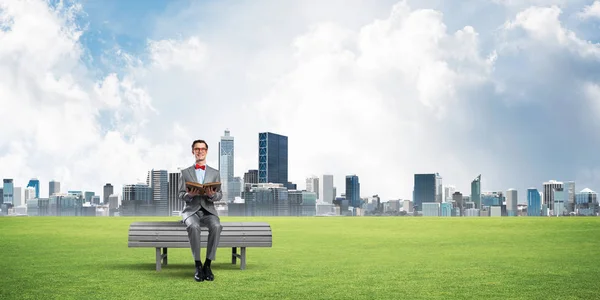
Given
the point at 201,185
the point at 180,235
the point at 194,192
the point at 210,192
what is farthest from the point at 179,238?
the point at 201,185

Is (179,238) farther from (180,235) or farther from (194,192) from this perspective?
(194,192)

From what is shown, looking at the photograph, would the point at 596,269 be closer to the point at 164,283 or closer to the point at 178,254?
the point at 164,283

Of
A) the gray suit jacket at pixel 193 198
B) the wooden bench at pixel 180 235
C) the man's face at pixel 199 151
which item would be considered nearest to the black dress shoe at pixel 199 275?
the wooden bench at pixel 180 235

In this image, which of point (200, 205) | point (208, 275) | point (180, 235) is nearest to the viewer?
point (208, 275)

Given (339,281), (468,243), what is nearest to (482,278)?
(339,281)

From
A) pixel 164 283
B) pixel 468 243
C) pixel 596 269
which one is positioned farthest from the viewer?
pixel 468 243

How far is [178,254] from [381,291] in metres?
9.72

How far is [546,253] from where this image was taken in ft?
67.8

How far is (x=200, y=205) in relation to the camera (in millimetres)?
13812

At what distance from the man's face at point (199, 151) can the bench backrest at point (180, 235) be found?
1511mm

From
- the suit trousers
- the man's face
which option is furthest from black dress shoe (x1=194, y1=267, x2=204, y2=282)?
the man's face

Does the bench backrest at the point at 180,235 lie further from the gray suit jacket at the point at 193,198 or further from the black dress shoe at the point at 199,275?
the black dress shoe at the point at 199,275

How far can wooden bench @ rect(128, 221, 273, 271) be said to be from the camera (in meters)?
14.1

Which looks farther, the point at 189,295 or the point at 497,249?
the point at 497,249
